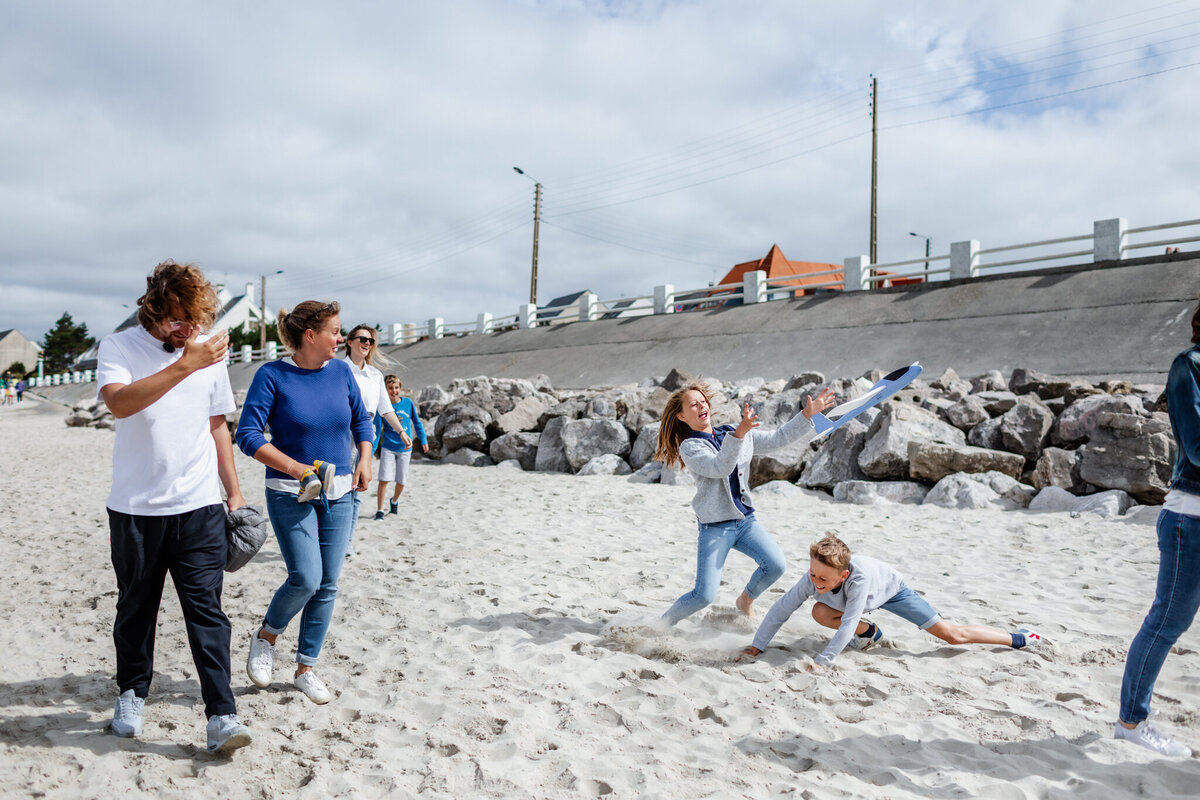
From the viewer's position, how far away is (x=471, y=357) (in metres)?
28.0

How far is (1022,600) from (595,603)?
2.77 m

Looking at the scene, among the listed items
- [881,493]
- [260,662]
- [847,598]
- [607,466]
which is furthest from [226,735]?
[607,466]

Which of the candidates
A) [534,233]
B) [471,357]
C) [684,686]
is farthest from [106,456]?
[534,233]

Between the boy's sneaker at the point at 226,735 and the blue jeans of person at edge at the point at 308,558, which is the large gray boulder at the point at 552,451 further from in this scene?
the boy's sneaker at the point at 226,735

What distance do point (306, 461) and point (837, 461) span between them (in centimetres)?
735

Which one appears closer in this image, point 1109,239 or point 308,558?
point 308,558

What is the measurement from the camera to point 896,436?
945 cm

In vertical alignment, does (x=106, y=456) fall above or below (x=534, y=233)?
below

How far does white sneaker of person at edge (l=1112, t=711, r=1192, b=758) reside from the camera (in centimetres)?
319

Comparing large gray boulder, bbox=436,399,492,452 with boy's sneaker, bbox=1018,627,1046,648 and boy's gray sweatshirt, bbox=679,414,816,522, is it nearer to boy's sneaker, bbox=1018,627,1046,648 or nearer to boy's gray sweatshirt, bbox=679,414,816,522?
boy's gray sweatshirt, bbox=679,414,816,522

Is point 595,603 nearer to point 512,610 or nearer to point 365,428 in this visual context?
point 512,610

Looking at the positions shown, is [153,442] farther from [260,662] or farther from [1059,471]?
[1059,471]

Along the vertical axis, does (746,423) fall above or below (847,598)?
above

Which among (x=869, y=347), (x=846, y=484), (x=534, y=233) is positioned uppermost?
(x=534, y=233)
